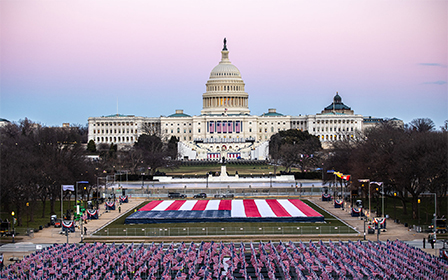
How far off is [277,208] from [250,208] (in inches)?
110

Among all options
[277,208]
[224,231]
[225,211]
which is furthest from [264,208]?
[224,231]

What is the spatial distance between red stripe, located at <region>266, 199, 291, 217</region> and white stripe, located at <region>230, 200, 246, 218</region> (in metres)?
3.14

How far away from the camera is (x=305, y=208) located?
62.9m

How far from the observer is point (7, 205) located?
53.6 metres

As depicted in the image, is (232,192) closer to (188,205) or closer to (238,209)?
(188,205)

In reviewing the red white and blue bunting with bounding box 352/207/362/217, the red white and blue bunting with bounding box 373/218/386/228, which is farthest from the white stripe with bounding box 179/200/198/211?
the red white and blue bunting with bounding box 373/218/386/228

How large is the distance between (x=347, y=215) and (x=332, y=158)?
30396mm

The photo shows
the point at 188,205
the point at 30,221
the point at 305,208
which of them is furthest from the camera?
the point at 188,205

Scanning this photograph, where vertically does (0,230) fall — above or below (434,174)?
below

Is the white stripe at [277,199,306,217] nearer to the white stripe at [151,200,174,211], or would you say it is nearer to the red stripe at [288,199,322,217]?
the red stripe at [288,199,322,217]

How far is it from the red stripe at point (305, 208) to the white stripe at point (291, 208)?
1.62 feet

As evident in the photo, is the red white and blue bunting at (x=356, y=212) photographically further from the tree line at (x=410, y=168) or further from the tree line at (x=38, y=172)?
the tree line at (x=38, y=172)

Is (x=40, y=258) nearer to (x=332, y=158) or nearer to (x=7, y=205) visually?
(x=7, y=205)

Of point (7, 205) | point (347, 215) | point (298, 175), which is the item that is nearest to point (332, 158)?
point (298, 175)
